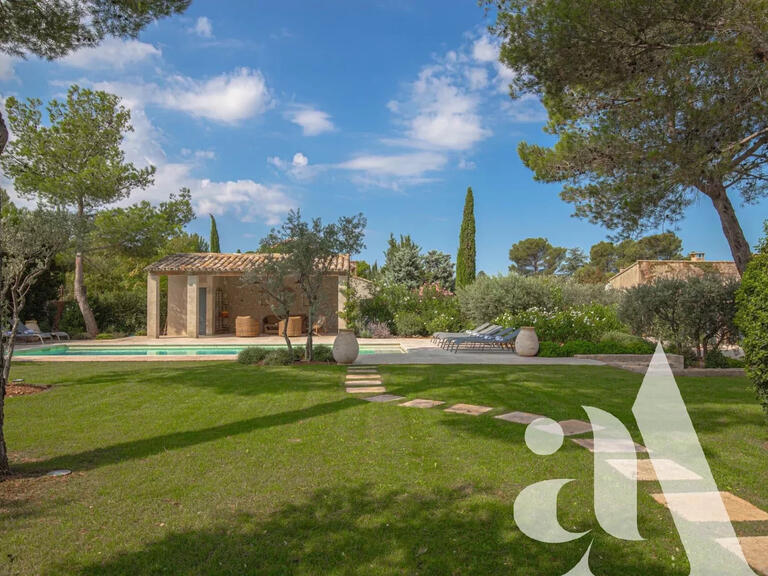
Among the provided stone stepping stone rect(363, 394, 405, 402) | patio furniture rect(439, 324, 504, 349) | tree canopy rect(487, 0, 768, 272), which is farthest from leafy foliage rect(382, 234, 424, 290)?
stone stepping stone rect(363, 394, 405, 402)

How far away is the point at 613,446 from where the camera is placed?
4684 millimetres

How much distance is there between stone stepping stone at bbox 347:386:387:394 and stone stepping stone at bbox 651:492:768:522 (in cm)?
462

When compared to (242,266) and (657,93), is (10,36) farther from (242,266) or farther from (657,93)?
(242,266)

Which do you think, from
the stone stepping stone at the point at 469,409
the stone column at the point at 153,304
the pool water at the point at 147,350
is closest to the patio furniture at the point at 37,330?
the pool water at the point at 147,350

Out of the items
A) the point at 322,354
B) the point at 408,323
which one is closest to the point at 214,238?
the point at 408,323

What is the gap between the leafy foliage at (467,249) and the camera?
75.5 ft

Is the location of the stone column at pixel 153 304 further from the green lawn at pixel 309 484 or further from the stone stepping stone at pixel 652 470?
the stone stepping stone at pixel 652 470

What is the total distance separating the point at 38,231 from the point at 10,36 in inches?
130

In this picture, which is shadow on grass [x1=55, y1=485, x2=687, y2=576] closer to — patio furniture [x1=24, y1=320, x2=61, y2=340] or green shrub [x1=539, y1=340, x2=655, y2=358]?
green shrub [x1=539, y1=340, x2=655, y2=358]

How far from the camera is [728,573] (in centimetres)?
250

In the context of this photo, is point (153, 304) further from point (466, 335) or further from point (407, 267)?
point (466, 335)

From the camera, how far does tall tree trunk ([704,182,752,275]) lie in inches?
396

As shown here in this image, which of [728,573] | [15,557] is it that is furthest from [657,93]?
→ [15,557]

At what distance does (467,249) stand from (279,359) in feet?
45.6
